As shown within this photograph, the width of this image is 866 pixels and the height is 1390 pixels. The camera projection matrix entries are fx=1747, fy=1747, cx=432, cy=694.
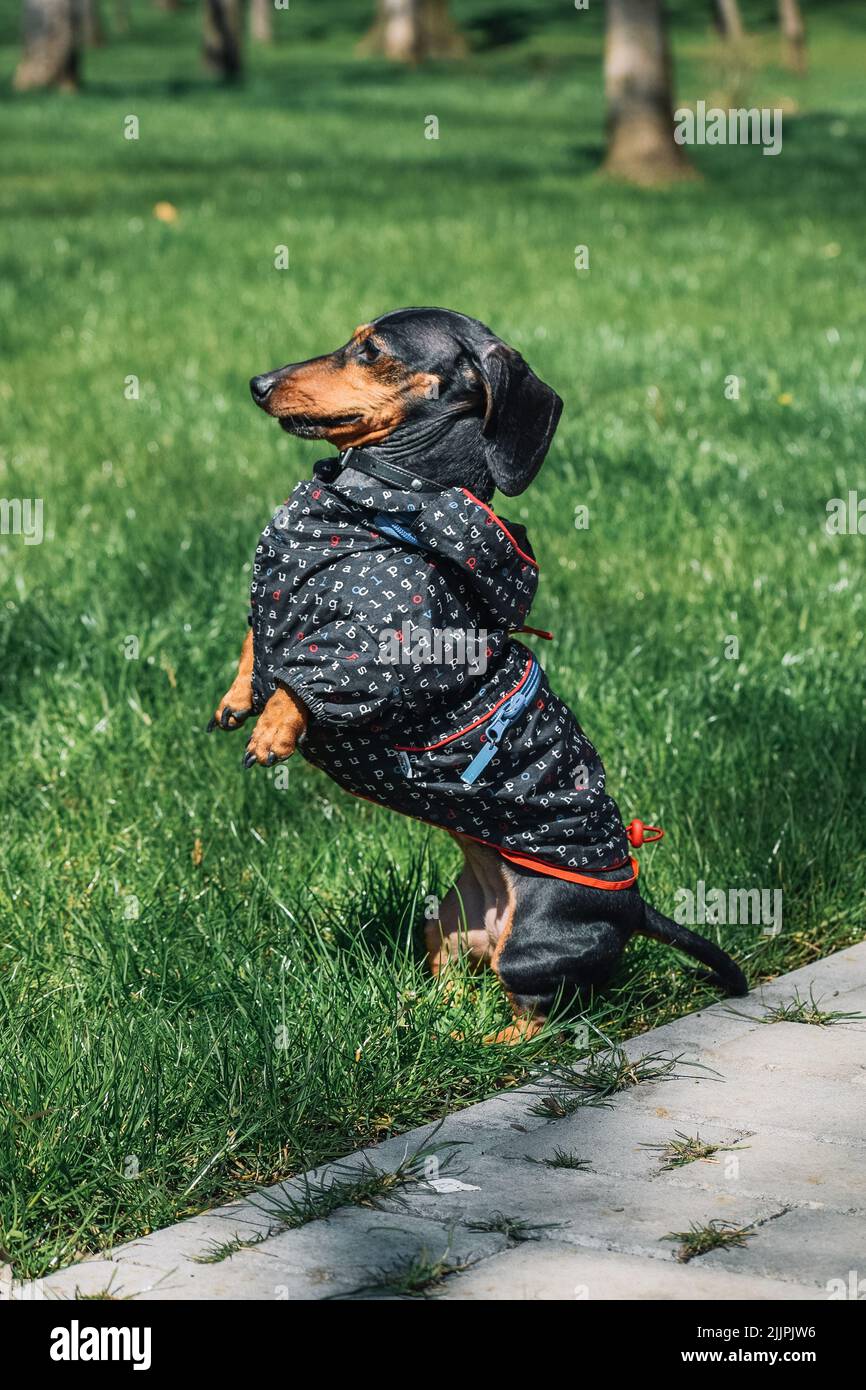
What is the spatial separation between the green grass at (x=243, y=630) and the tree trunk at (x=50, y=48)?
14.7 m

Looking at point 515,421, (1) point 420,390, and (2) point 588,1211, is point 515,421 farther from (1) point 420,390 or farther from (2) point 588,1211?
(2) point 588,1211

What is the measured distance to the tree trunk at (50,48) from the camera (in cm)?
3200

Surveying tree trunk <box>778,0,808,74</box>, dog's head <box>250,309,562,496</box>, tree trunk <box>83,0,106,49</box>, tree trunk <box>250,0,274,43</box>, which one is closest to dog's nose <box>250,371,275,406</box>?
dog's head <box>250,309,562,496</box>

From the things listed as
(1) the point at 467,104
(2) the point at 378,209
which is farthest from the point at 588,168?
(1) the point at 467,104

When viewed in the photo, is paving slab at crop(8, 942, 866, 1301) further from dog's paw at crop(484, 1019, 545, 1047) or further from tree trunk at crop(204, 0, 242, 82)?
tree trunk at crop(204, 0, 242, 82)

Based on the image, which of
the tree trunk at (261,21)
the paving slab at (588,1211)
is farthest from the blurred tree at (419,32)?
the paving slab at (588,1211)

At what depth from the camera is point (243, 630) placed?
6617 millimetres

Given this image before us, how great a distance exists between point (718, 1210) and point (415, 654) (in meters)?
1.23

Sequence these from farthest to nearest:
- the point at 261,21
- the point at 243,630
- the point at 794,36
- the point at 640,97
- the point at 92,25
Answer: the point at 261,21 < the point at 92,25 < the point at 794,36 < the point at 640,97 < the point at 243,630

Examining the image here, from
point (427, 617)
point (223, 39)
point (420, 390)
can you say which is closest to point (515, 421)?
point (420, 390)

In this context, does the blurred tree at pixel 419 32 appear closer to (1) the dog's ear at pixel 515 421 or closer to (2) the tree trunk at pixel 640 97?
(2) the tree trunk at pixel 640 97

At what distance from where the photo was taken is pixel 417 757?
371 centimetres

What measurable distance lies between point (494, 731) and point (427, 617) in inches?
12.6

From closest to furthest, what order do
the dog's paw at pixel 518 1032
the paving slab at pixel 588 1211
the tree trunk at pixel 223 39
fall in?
the paving slab at pixel 588 1211 → the dog's paw at pixel 518 1032 → the tree trunk at pixel 223 39
